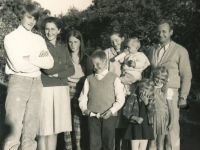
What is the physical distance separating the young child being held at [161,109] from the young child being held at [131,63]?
0.32 metres

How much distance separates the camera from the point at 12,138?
3.14 metres

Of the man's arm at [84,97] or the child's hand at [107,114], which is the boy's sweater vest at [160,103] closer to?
the child's hand at [107,114]

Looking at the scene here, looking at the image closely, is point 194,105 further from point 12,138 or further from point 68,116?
point 12,138

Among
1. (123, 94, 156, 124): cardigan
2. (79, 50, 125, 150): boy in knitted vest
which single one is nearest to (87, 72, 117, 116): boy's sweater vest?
(79, 50, 125, 150): boy in knitted vest

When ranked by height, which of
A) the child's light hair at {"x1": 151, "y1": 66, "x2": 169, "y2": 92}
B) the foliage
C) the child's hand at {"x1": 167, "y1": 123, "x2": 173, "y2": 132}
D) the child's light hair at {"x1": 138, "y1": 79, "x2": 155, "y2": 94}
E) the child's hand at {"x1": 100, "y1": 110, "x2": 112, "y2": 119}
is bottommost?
the child's hand at {"x1": 167, "y1": 123, "x2": 173, "y2": 132}

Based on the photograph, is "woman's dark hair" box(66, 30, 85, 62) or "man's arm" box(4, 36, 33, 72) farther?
"woman's dark hair" box(66, 30, 85, 62)

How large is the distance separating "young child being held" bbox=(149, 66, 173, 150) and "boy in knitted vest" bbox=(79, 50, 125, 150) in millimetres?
537

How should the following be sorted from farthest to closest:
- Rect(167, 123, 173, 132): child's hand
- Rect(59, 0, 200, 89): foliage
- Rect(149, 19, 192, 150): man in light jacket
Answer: Rect(59, 0, 200, 89): foliage < Rect(149, 19, 192, 150): man in light jacket < Rect(167, 123, 173, 132): child's hand

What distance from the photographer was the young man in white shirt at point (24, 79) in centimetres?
312

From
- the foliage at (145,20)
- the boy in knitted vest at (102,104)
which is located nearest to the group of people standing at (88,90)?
the boy in knitted vest at (102,104)

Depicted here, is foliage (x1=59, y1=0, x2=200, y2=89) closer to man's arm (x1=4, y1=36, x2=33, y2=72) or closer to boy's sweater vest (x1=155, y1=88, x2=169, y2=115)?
boy's sweater vest (x1=155, y1=88, x2=169, y2=115)

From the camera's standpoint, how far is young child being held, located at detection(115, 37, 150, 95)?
12.8ft

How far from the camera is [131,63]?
3883mm

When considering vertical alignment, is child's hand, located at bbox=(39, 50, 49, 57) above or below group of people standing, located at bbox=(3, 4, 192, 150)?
above
